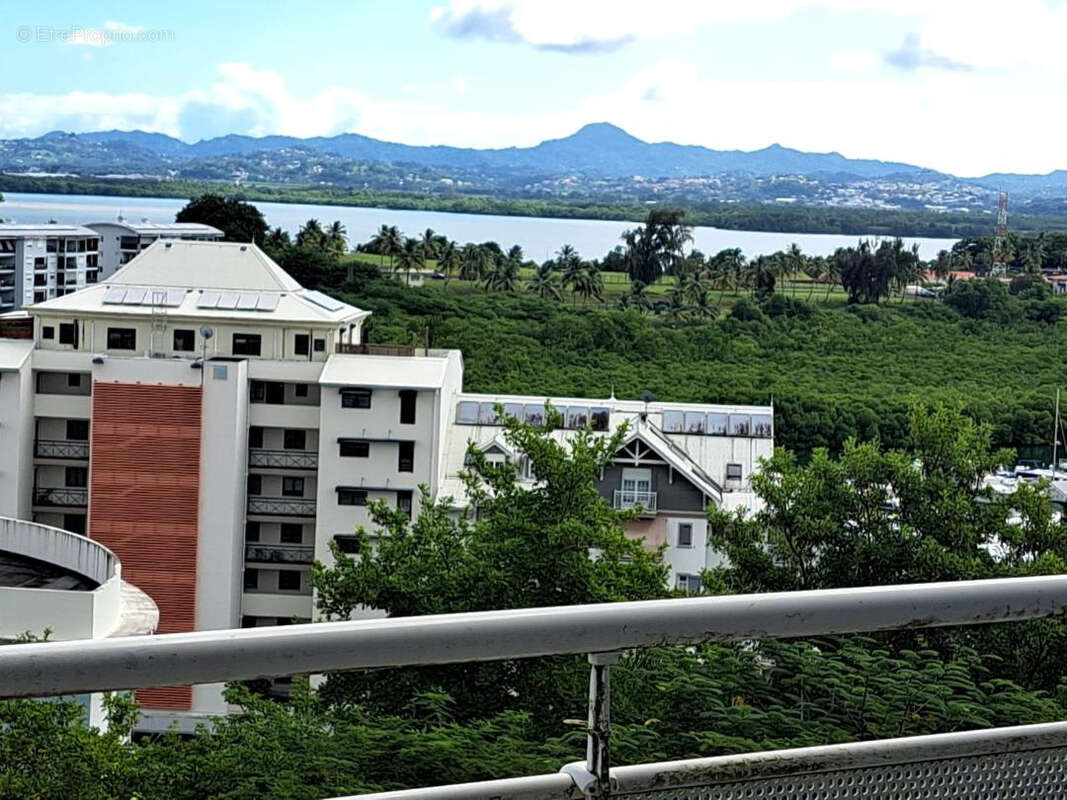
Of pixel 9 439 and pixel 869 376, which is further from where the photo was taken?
pixel 869 376

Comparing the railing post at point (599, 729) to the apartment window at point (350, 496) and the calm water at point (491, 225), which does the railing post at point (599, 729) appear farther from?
the calm water at point (491, 225)

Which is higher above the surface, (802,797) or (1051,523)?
(802,797)

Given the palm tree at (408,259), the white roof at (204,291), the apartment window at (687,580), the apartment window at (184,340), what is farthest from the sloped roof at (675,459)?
the palm tree at (408,259)

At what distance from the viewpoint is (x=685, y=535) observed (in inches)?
632

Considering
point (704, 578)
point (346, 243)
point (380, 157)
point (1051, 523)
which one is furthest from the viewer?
point (380, 157)

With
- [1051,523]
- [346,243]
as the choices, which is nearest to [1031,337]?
[346,243]

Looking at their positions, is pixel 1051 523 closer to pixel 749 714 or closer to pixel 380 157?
pixel 749 714

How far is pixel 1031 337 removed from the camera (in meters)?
44.7

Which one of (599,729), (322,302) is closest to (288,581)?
(322,302)

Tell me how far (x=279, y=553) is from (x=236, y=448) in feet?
4.22

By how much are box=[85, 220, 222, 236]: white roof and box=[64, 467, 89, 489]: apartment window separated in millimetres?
23499

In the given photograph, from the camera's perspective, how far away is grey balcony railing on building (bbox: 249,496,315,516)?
1666 cm

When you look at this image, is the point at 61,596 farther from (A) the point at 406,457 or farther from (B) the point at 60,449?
(B) the point at 60,449

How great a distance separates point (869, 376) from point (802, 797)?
3654 centimetres
